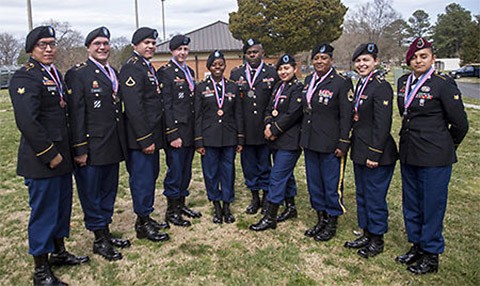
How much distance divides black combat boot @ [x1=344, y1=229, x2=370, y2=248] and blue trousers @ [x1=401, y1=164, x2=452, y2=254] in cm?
48

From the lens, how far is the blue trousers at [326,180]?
3.92 meters

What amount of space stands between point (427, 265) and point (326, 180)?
119 cm

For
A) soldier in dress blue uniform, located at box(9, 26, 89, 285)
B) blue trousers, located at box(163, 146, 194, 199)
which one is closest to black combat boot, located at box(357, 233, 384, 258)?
blue trousers, located at box(163, 146, 194, 199)

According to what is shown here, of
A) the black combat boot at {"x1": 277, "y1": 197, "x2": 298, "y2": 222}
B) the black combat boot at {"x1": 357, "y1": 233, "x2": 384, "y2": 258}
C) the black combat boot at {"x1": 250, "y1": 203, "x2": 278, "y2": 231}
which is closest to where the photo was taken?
the black combat boot at {"x1": 357, "y1": 233, "x2": 384, "y2": 258}

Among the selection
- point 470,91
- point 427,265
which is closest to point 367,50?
point 427,265

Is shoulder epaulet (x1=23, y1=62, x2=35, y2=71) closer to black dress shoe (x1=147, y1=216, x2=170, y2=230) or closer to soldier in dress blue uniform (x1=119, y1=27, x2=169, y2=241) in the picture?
soldier in dress blue uniform (x1=119, y1=27, x2=169, y2=241)

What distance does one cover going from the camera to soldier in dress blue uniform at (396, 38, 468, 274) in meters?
3.18

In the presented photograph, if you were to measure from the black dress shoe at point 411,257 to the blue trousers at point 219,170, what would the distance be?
1977 mm

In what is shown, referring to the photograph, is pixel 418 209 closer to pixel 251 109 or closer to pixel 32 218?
pixel 251 109

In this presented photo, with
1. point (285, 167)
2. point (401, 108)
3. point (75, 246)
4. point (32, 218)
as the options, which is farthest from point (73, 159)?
point (401, 108)

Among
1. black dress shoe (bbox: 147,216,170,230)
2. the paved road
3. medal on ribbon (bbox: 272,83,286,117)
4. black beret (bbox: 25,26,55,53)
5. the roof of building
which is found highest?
the roof of building

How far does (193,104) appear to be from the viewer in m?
4.41

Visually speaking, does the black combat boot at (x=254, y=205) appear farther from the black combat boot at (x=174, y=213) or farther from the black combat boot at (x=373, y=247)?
the black combat boot at (x=373, y=247)

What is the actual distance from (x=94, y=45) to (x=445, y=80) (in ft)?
10.3
